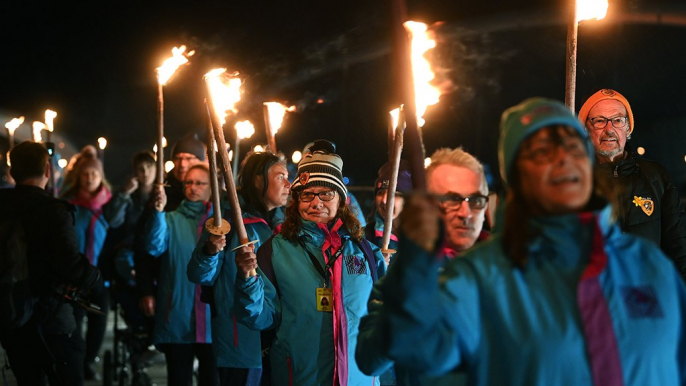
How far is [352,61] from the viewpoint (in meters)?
23.5

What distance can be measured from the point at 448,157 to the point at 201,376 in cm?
437

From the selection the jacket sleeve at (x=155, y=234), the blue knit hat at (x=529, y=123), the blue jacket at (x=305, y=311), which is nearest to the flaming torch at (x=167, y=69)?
the jacket sleeve at (x=155, y=234)

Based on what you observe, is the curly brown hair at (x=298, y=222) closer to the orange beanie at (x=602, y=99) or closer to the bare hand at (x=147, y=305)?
the orange beanie at (x=602, y=99)

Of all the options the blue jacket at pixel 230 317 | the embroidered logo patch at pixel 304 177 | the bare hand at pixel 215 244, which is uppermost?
the embroidered logo patch at pixel 304 177

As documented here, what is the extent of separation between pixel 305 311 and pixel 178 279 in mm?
2877

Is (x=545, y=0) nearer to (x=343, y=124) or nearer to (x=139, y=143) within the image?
(x=343, y=124)

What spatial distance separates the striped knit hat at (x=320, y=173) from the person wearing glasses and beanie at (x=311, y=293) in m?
0.13

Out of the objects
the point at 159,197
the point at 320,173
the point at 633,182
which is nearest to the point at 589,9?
the point at 633,182

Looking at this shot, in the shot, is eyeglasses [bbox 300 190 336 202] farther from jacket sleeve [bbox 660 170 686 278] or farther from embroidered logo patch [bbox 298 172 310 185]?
jacket sleeve [bbox 660 170 686 278]

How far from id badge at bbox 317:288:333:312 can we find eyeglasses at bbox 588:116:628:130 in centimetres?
211

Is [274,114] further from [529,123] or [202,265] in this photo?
[529,123]

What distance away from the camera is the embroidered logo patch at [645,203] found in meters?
5.05

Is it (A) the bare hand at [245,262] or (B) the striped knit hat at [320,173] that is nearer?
(A) the bare hand at [245,262]

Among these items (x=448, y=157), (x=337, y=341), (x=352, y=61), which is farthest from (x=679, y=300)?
(x=352, y=61)
